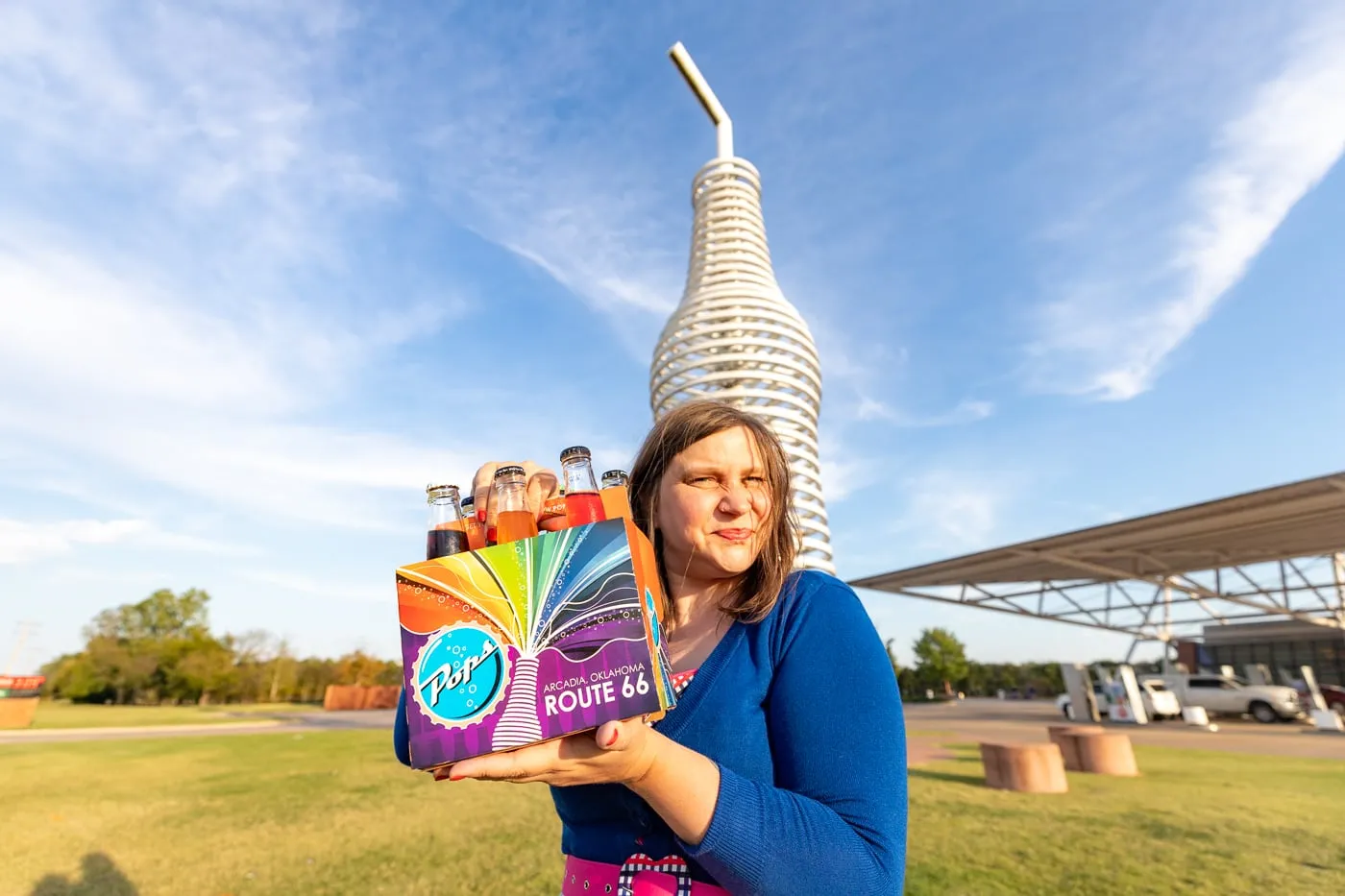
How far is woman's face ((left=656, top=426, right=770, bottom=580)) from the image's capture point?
1.52 m

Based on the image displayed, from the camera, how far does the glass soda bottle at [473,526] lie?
1411mm

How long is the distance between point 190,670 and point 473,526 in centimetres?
5582

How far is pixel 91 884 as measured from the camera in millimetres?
4426

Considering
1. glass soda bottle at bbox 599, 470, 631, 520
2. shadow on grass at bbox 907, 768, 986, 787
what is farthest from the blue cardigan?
shadow on grass at bbox 907, 768, 986, 787

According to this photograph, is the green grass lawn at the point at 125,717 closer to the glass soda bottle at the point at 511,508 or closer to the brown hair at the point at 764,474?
the brown hair at the point at 764,474

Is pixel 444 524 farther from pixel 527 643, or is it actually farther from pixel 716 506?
pixel 716 506

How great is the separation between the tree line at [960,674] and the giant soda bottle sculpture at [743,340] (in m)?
33.5

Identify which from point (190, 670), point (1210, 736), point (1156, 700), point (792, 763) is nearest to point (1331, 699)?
point (1156, 700)

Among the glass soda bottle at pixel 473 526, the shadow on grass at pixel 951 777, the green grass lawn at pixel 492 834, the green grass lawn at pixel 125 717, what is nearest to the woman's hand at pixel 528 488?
the glass soda bottle at pixel 473 526

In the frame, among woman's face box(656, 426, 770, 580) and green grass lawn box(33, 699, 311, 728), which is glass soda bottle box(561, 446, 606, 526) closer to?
woman's face box(656, 426, 770, 580)

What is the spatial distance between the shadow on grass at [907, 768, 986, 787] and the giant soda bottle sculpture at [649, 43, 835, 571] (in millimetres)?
3794

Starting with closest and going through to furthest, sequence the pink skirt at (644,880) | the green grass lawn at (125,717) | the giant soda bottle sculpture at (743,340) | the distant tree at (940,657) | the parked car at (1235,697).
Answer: the pink skirt at (644,880) → the giant soda bottle sculpture at (743,340) → the parked car at (1235,697) → the green grass lawn at (125,717) → the distant tree at (940,657)

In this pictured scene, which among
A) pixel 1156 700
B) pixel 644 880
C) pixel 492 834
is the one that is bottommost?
pixel 492 834

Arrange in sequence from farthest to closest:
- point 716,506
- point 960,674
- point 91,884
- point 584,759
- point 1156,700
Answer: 1. point 960,674
2. point 1156,700
3. point 91,884
4. point 716,506
5. point 584,759
